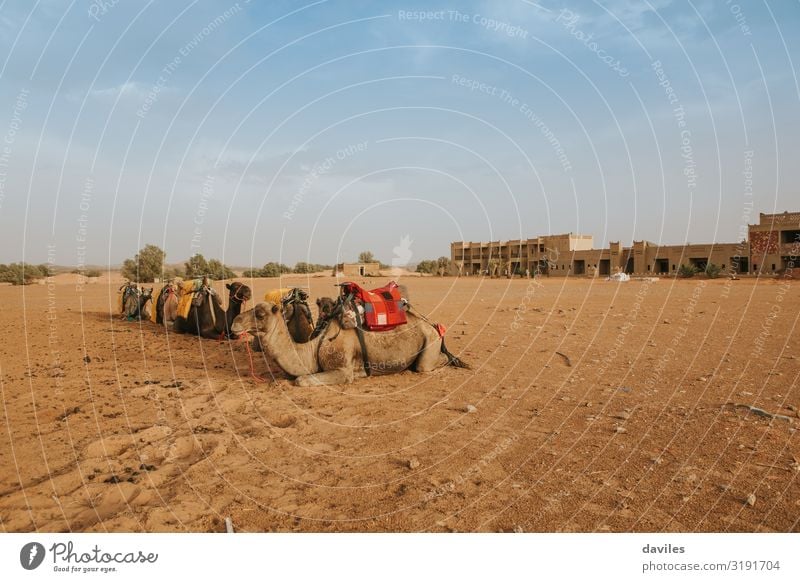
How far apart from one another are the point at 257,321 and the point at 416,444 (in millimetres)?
3558

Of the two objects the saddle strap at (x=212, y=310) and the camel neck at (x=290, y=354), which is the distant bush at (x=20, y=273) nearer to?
the saddle strap at (x=212, y=310)

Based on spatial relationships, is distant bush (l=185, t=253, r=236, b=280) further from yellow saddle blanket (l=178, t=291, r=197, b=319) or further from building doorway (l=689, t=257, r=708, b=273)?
building doorway (l=689, t=257, r=708, b=273)

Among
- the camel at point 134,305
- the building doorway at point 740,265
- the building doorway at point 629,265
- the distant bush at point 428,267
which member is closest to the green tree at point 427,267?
the distant bush at point 428,267


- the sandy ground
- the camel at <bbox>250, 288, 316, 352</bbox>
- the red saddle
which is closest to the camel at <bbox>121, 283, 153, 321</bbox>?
the sandy ground

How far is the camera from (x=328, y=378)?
8047mm

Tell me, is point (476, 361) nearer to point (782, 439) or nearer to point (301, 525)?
point (782, 439)

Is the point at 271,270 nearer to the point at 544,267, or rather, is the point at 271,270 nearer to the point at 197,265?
the point at 197,265

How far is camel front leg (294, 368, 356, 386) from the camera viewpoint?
7.90m

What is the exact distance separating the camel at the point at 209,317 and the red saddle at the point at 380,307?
4621mm

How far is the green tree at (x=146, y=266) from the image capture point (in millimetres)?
42188

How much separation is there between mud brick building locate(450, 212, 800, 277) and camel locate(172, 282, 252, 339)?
4254 centimetres

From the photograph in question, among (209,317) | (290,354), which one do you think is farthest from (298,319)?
(209,317)
